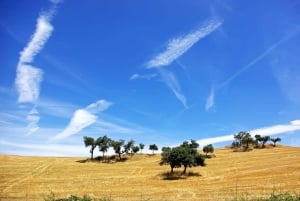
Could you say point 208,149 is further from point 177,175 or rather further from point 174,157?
point 177,175

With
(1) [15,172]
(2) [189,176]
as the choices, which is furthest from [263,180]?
(1) [15,172]

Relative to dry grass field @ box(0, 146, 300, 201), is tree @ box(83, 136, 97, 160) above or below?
above

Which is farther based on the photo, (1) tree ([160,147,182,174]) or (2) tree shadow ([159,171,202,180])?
(1) tree ([160,147,182,174])

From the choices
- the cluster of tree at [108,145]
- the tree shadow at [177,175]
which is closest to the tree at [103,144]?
the cluster of tree at [108,145]

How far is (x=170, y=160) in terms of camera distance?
77500 mm

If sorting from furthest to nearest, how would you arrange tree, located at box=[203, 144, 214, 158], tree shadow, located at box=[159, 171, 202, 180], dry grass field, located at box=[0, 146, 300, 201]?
tree, located at box=[203, 144, 214, 158], tree shadow, located at box=[159, 171, 202, 180], dry grass field, located at box=[0, 146, 300, 201]

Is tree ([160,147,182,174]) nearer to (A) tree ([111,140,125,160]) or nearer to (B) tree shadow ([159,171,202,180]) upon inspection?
(B) tree shadow ([159,171,202,180])

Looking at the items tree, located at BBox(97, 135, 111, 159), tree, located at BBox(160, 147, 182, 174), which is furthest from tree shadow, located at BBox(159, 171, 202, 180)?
tree, located at BBox(97, 135, 111, 159)

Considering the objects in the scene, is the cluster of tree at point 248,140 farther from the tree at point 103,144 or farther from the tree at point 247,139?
the tree at point 103,144

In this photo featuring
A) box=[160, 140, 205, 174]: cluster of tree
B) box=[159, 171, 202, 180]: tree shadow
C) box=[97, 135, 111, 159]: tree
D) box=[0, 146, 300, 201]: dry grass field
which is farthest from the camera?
box=[97, 135, 111, 159]: tree

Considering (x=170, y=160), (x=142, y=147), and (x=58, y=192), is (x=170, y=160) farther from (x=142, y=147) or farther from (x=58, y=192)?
(x=142, y=147)

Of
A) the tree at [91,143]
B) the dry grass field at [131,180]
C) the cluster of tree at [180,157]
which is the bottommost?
the dry grass field at [131,180]

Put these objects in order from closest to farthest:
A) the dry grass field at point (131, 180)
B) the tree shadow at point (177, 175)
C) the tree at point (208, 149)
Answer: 1. the dry grass field at point (131, 180)
2. the tree shadow at point (177, 175)
3. the tree at point (208, 149)

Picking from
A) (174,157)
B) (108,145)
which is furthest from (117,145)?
(174,157)
